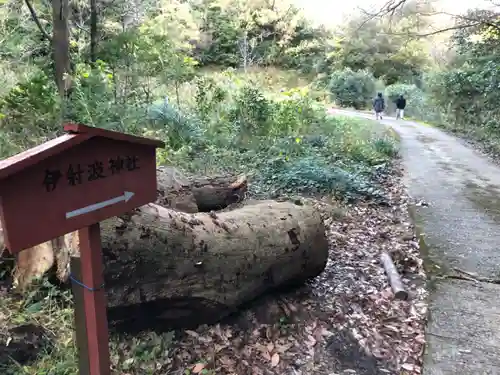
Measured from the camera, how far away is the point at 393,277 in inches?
168

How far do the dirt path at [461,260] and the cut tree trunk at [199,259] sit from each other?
1.23 metres

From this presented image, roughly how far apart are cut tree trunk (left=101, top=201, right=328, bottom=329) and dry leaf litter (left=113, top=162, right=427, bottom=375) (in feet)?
0.56

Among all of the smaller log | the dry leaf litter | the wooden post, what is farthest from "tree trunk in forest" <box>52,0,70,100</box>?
the wooden post

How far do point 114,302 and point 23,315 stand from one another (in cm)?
81

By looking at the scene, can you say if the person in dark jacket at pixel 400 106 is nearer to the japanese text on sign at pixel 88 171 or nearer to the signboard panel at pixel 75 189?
the signboard panel at pixel 75 189

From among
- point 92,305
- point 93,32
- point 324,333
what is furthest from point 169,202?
point 93,32

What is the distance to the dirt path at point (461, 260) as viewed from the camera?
3.21m

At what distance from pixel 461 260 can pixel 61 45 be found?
6.74m

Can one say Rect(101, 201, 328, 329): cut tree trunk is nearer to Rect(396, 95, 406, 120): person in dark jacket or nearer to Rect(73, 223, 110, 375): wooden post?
Rect(73, 223, 110, 375): wooden post

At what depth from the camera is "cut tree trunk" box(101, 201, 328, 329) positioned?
283 centimetres

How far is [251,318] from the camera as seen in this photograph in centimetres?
351

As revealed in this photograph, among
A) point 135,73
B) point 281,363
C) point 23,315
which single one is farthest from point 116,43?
point 281,363

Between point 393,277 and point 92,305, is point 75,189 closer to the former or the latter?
point 92,305

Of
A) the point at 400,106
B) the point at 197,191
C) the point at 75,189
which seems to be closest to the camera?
the point at 75,189
